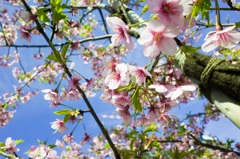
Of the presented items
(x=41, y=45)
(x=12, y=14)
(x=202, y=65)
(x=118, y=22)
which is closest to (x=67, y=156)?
(x=41, y=45)

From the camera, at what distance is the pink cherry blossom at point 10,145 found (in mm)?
2447

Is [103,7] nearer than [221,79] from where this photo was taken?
No

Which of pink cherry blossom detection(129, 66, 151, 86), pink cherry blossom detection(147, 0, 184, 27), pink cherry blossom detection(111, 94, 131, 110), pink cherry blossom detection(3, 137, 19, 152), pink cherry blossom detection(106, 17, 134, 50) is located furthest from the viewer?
pink cherry blossom detection(3, 137, 19, 152)

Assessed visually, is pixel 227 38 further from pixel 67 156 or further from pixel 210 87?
pixel 67 156

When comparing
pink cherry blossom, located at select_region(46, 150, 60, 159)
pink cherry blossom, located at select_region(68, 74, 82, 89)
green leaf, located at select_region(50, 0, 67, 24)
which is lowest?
pink cherry blossom, located at select_region(46, 150, 60, 159)

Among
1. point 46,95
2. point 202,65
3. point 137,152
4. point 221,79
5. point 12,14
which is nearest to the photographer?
point 221,79

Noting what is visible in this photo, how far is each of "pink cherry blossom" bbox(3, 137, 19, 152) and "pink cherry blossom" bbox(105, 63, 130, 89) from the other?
1721 millimetres

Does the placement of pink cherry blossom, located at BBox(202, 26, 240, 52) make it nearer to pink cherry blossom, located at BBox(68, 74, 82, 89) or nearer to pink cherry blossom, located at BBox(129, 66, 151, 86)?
pink cherry blossom, located at BBox(129, 66, 151, 86)


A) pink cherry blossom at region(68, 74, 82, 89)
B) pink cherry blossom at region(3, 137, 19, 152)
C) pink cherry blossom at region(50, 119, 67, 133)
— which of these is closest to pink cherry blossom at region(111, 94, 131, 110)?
pink cherry blossom at region(68, 74, 82, 89)

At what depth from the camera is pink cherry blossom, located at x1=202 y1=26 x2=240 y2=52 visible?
2.83 ft

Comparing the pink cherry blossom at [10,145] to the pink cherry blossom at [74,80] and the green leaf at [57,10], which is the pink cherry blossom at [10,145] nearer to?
the pink cherry blossom at [74,80]

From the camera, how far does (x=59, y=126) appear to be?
1.96 meters

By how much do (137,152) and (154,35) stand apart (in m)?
1.51

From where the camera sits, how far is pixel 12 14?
19.8ft
